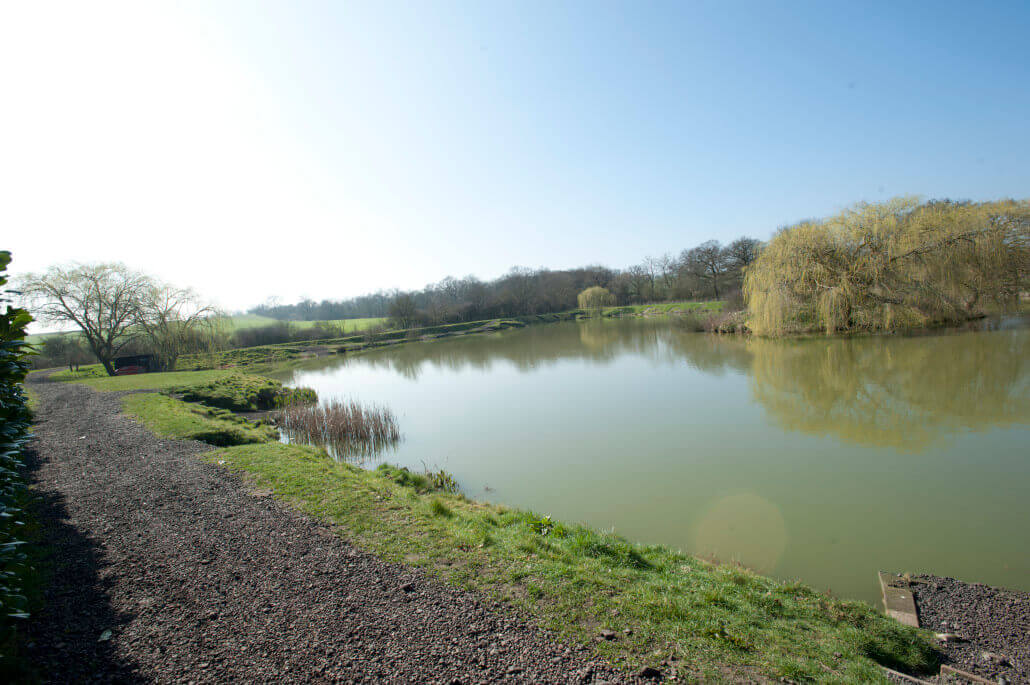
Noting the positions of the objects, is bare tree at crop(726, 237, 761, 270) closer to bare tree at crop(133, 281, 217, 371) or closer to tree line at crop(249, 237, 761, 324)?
tree line at crop(249, 237, 761, 324)

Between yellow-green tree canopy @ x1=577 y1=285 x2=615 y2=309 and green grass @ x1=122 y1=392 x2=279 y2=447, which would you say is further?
yellow-green tree canopy @ x1=577 y1=285 x2=615 y2=309

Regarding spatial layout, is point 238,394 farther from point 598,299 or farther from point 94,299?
point 598,299

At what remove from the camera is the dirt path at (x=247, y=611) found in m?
2.80

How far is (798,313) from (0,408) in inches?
1044

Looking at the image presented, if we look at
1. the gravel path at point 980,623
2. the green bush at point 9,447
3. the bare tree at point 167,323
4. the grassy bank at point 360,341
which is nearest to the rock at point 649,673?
the gravel path at point 980,623

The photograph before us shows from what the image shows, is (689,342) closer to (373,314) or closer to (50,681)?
(50,681)

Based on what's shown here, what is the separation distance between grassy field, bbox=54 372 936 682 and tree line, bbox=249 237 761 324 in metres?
40.1

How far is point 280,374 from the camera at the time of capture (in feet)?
97.2

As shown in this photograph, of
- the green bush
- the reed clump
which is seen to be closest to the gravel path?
the green bush

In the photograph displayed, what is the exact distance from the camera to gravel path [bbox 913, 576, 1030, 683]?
3115 mm

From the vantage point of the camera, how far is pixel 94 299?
2605cm

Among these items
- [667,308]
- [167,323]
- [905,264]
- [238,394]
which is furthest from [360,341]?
[905,264]

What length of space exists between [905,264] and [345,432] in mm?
24901

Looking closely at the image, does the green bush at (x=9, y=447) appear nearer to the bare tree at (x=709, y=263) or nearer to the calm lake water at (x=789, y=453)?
the calm lake water at (x=789, y=453)
